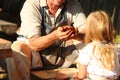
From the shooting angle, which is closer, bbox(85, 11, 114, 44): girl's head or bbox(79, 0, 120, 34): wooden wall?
bbox(85, 11, 114, 44): girl's head

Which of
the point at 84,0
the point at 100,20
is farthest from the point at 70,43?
the point at 84,0

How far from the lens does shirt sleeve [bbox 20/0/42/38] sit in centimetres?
475

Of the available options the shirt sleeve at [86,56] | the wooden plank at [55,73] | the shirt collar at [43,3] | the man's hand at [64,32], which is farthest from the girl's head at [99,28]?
the shirt collar at [43,3]

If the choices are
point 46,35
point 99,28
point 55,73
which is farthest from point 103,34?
point 55,73

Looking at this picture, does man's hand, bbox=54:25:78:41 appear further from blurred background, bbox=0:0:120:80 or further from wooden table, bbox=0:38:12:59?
blurred background, bbox=0:0:120:80

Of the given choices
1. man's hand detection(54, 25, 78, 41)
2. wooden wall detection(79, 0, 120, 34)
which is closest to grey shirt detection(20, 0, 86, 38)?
man's hand detection(54, 25, 78, 41)

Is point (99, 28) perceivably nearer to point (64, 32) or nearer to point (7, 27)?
point (64, 32)

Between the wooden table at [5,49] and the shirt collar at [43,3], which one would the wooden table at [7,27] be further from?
the wooden table at [5,49]

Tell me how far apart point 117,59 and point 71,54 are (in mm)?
1009

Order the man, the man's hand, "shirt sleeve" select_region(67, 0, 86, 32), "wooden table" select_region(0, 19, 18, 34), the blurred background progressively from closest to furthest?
the man's hand
the man
"shirt sleeve" select_region(67, 0, 86, 32)
"wooden table" select_region(0, 19, 18, 34)
the blurred background

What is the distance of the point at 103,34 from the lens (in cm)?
421

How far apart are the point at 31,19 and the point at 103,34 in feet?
3.34

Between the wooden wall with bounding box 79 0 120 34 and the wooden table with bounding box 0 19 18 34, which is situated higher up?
the wooden wall with bounding box 79 0 120 34

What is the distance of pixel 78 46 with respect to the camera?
5.12 metres
